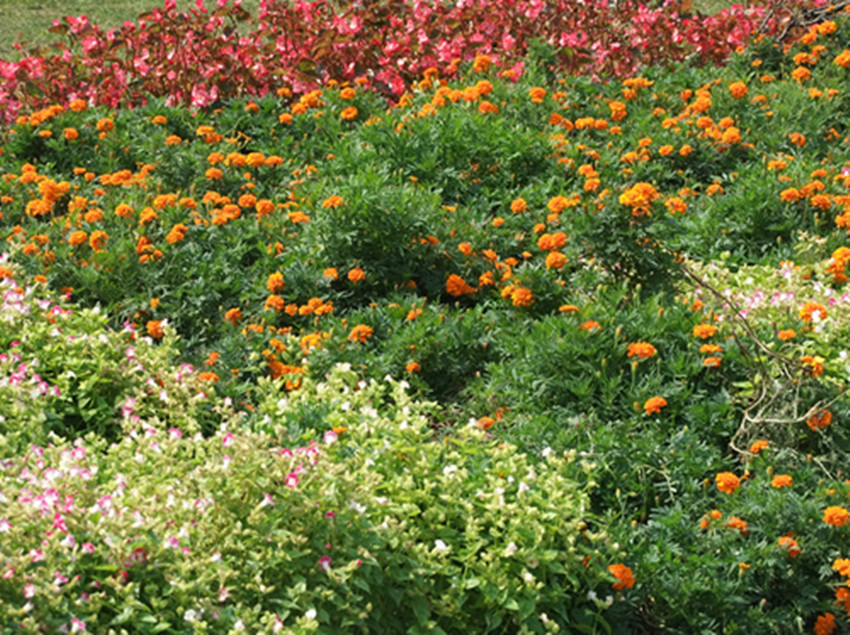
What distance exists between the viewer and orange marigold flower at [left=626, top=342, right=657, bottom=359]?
3.72 metres

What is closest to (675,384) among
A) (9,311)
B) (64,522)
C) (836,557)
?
(836,557)

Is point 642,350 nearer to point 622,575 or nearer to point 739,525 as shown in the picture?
point 739,525

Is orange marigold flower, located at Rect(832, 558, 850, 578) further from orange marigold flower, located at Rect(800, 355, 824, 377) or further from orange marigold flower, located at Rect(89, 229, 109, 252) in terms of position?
orange marigold flower, located at Rect(89, 229, 109, 252)

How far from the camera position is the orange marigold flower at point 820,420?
3512 millimetres

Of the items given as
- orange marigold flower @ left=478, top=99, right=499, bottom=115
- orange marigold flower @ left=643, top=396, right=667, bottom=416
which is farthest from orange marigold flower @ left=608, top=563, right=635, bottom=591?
orange marigold flower @ left=478, top=99, right=499, bottom=115

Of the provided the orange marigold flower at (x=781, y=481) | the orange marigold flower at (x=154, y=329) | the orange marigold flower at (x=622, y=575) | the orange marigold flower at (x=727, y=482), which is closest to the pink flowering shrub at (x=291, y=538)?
the orange marigold flower at (x=622, y=575)

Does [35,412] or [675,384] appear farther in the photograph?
[675,384]

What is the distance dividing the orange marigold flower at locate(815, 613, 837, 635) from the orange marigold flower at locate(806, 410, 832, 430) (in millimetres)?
712

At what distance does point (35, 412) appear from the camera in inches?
137

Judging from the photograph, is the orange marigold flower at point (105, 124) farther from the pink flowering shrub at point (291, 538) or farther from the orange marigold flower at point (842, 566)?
the orange marigold flower at point (842, 566)

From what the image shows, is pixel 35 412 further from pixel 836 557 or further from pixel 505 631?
pixel 836 557

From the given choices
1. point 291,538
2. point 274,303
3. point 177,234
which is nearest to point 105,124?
point 177,234

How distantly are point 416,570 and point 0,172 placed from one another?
4634 millimetres

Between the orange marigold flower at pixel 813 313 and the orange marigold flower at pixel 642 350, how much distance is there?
2.71ft
